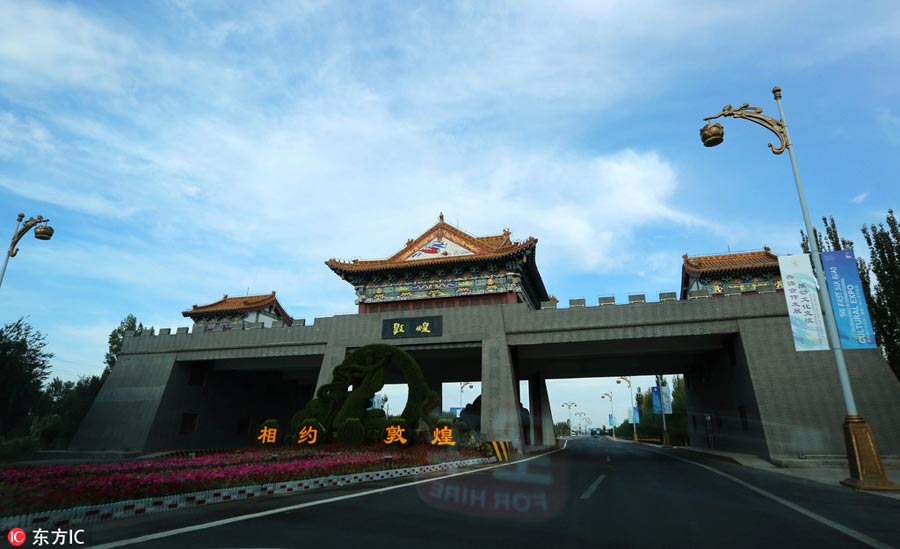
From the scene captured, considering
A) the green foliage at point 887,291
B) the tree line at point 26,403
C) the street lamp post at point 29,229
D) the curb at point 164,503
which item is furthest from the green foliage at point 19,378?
the green foliage at point 887,291

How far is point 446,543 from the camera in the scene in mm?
4086

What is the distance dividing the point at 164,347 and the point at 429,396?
18.4 meters

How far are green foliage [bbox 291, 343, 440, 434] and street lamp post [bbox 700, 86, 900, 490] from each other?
10.5 meters

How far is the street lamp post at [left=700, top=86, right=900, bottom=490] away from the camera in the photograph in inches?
325

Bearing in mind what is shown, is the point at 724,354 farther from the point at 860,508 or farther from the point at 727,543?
the point at 727,543

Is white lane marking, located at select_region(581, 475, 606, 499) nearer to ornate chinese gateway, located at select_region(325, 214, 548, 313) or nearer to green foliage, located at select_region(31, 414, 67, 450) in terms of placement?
ornate chinese gateway, located at select_region(325, 214, 548, 313)

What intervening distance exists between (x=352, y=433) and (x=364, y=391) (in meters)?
1.47

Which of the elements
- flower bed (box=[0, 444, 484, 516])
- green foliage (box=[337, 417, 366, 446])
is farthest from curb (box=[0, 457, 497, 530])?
green foliage (box=[337, 417, 366, 446])

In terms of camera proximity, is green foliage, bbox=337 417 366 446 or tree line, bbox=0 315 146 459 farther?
tree line, bbox=0 315 146 459

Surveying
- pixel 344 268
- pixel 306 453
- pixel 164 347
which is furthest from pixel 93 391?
pixel 306 453

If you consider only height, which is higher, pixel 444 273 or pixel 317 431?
pixel 444 273

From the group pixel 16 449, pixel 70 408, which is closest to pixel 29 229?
pixel 16 449

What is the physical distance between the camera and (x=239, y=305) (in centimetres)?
3469

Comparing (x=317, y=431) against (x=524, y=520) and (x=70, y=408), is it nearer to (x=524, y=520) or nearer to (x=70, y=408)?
(x=524, y=520)
